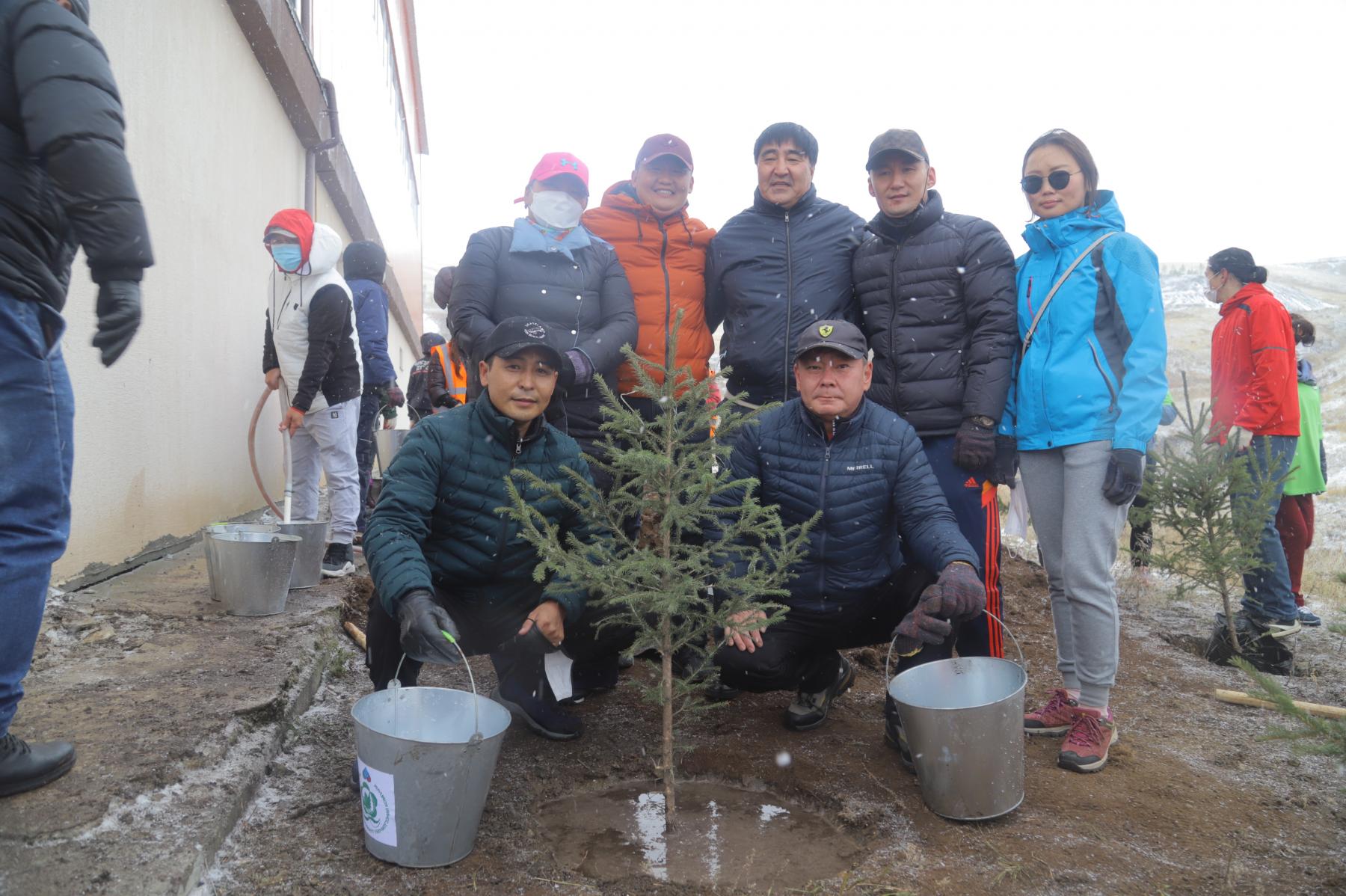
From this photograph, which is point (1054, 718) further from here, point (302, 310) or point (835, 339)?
point (302, 310)

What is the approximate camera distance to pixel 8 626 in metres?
1.98

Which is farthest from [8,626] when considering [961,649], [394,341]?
[394,341]

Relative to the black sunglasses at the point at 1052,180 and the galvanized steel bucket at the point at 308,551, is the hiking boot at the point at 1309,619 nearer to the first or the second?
the black sunglasses at the point at 1052,180

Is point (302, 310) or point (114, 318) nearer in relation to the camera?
point (114, 318)

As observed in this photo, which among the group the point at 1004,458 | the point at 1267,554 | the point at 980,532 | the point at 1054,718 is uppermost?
the point at 1004,458

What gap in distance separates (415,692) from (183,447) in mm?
3491

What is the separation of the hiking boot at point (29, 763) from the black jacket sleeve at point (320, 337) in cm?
→ 282

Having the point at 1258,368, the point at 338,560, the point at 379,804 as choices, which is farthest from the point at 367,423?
the point at 1258,368

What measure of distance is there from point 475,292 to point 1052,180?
2366 millimetres

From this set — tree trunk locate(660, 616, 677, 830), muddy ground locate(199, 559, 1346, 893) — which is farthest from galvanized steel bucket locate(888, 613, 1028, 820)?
tree trunk locate(660, 616, 677, 830)

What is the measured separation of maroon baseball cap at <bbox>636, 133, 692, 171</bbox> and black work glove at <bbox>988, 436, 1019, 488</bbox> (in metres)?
1.86

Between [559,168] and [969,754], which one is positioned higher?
[559,168]

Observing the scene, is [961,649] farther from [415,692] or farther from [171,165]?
[171,165]

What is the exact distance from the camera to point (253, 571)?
395 centimetres
